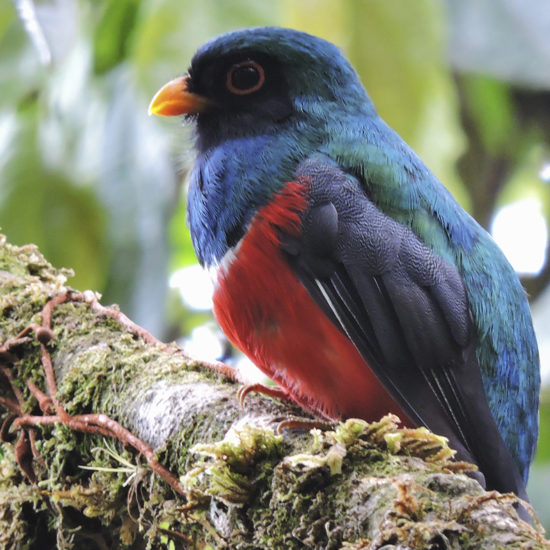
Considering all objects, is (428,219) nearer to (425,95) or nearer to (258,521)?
(425,95)

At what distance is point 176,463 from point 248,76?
1.67 metres

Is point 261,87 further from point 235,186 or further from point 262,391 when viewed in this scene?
point 262,391

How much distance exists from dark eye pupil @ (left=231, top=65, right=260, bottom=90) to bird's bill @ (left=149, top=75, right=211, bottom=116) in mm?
163

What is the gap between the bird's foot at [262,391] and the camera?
2.03 m

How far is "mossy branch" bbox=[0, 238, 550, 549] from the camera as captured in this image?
1.35 meters

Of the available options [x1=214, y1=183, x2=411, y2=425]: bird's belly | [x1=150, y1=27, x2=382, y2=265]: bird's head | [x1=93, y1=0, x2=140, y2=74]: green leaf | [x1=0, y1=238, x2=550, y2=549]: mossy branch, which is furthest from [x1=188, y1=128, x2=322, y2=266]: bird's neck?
[x1=93, y1=0, x2=140, y2=74]: green leaf

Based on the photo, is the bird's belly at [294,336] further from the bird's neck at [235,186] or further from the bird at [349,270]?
the bird's neck at [235,186]

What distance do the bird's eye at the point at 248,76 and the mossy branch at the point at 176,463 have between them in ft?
3.07

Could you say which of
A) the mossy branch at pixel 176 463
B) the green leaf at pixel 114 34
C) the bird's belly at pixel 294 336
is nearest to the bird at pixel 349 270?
the bird's belly at pixel 294 336

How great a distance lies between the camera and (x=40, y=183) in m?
3.51

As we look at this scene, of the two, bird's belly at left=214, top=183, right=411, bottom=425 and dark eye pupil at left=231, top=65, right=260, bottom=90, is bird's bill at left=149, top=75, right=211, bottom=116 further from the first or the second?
bird's belly at left=214, top=183, right=411, bottom=425

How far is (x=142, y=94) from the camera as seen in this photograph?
3.16 meters

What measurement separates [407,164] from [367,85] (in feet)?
1.59

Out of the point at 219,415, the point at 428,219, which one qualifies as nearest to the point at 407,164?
the point at 428,219
